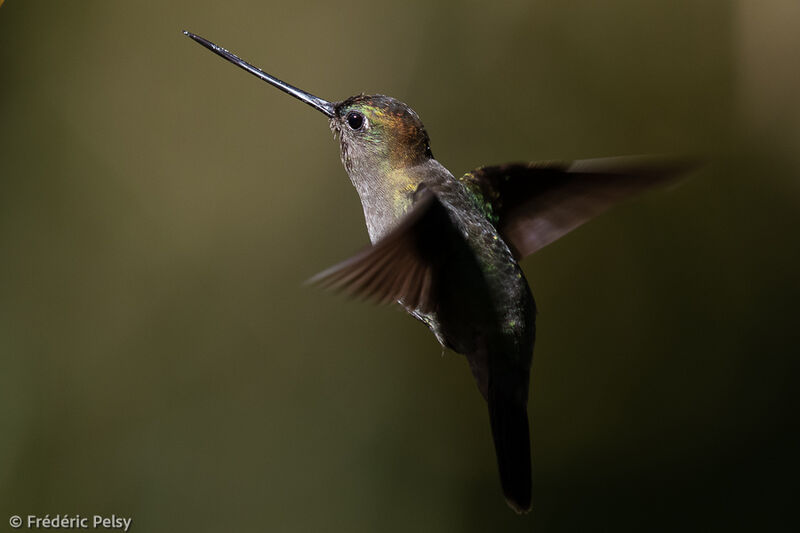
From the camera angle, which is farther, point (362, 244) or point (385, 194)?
point (362, 244)

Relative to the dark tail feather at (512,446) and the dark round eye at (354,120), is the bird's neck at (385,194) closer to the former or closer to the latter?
the dark round eye at (354,120)

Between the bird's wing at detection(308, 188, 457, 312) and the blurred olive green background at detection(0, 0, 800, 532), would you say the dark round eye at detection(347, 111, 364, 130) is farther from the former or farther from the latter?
the blurred olive green background at detection(0, 0, 800, 532)

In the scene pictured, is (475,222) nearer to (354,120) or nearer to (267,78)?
(354,120)

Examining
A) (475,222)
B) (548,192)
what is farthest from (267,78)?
(548,192)

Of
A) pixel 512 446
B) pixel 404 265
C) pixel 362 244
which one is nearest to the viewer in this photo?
pixel 404 265

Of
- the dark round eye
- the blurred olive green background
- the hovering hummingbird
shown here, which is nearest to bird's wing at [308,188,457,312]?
the hovering hummingbird

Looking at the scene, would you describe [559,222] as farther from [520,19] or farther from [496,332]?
[520,19]

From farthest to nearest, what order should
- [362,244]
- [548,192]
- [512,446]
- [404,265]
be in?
1. [362,244]
2. [548,192]
3. [512,446]
4. [404,265]
